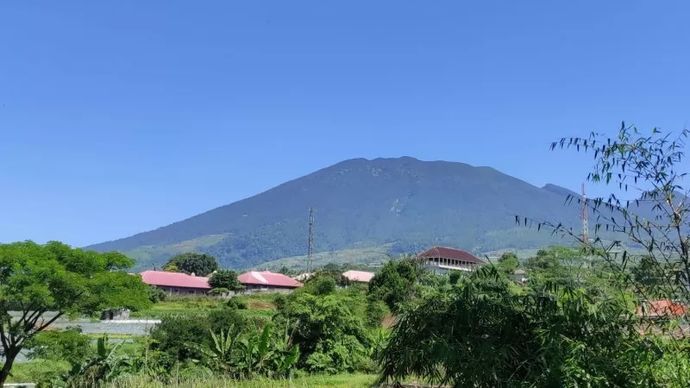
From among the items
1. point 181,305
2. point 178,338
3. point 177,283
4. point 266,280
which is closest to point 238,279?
point 266,280

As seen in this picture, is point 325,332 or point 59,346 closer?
point 59,346

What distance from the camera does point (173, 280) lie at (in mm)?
79188

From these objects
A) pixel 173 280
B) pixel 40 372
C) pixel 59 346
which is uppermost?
pixel 173 280

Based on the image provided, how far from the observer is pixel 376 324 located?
26.9m

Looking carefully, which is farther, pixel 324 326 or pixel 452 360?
pixel 324 326

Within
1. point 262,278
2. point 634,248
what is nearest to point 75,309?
point 634,248

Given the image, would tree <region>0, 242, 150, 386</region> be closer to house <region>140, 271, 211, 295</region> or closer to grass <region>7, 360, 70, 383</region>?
grass <region>7, 360, 70, 383</region>

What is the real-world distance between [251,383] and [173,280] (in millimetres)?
70124

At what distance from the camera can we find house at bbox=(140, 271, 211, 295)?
76875 millimetres

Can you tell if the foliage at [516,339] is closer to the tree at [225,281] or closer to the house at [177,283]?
the tree at [225,281]

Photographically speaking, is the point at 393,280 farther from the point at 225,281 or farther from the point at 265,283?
the point at 265,283

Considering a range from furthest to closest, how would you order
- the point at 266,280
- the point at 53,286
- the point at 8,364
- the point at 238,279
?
the point at 266,280 < the point at 238,279 < the point at 8,364 < the point at 53,286

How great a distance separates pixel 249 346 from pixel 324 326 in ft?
8.83

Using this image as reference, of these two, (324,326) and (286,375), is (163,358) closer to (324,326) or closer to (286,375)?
(286,375)
